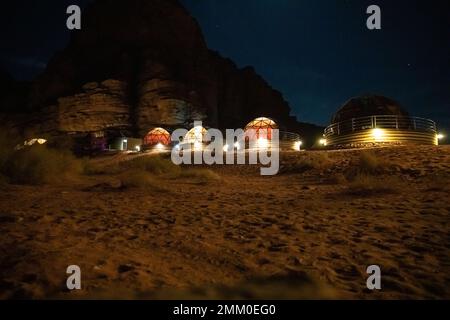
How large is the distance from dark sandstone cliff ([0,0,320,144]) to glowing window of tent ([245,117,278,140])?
65.0ft

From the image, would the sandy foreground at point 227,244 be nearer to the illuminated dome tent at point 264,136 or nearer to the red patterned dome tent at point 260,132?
the illuminated dome tent at point 264,136

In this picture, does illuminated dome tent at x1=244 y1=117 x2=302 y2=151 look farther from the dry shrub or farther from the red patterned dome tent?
the dry shrub

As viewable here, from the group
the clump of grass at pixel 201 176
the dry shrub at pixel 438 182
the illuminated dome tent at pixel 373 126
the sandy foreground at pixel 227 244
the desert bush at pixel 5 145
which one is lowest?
the sandy foreground at pixel 227 244

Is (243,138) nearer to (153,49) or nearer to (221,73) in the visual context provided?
(153,49)

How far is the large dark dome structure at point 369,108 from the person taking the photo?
2731 centimetres

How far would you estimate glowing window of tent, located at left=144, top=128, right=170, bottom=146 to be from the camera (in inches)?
1757

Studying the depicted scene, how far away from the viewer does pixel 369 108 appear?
27.6 metres

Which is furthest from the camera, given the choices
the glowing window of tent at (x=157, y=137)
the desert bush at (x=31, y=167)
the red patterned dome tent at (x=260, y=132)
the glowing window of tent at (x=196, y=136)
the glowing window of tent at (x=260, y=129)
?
the glowing window of tent at (x=157, y=137)

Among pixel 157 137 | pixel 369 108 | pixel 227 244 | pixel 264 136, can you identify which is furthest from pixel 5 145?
pixel 157 137

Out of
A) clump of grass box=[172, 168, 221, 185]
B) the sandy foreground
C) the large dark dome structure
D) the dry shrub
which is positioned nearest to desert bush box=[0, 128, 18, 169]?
the sandy foreground

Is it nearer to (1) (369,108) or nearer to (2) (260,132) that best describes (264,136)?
(2) (260,132)

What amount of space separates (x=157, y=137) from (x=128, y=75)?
52.0 feet

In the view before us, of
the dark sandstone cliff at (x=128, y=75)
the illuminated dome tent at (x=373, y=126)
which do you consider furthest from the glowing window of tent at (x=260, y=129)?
the dark sandstone cliff at (x=128, y=75)
